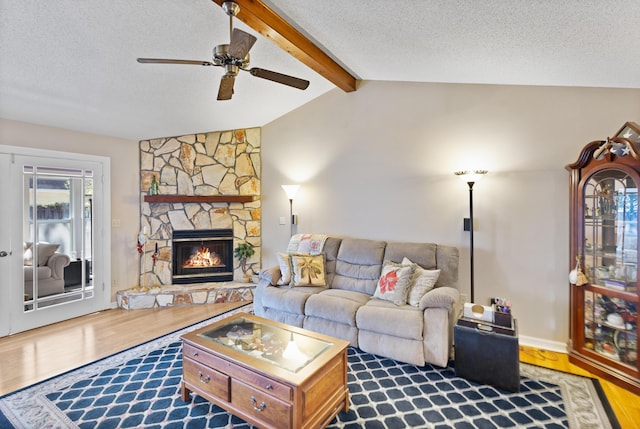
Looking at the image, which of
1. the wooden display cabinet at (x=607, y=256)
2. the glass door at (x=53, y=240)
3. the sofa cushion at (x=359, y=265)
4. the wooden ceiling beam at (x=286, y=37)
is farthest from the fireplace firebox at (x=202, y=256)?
the wooden display cabinet at (x=607, y=256)

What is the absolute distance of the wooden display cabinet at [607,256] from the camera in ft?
8.08

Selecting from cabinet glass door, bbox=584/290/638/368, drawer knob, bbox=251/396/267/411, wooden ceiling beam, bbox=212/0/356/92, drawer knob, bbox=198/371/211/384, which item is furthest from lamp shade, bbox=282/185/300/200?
cabinet glass door, bbox=584/290/638/368

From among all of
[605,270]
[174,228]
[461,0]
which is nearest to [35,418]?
[174,228]

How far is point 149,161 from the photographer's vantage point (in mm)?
4723

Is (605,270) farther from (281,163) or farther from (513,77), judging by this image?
(281,163)

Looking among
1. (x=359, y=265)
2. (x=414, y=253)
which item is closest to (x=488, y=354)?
(x=414, y=253)

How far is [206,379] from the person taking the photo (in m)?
2.16

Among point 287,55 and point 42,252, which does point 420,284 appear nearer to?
point 287,55

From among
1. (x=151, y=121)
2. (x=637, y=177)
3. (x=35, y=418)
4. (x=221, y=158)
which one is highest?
(x=151, y=121)

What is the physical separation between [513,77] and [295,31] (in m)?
2.09

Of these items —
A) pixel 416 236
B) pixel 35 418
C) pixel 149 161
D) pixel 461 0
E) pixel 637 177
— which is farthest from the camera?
pixel 149 161

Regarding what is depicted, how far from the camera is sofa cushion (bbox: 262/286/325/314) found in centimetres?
340

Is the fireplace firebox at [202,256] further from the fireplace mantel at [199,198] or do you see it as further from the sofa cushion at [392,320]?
the sofa cushion at [392,320]

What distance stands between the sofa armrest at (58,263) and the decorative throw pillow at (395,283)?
3905 millimetres
